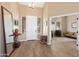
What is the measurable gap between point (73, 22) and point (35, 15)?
482 centimetres

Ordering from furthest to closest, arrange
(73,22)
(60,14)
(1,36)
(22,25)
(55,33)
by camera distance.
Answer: (55,33) → (73,22) → (22,25) → (60,14) → (1,36)

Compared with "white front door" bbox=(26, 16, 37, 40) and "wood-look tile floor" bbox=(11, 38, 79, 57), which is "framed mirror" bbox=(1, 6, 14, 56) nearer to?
"wood-look tile floor" bbox=(11, 38, 79, 57)

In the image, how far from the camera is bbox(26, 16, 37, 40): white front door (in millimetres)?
10094

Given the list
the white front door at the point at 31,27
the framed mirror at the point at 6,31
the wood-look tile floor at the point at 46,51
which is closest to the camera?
the framed mirror at the point at 6,31

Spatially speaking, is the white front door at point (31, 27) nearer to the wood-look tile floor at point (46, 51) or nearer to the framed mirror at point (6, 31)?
the wood-look tile floor at point (46, 51)

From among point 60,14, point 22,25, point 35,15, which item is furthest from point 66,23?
point 60,14

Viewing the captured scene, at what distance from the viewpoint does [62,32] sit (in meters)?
14.3

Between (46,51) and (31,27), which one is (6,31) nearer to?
(46,51)

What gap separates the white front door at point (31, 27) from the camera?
33.1ft

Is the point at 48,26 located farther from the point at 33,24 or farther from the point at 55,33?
the point at 55,33

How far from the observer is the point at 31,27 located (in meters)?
10.2

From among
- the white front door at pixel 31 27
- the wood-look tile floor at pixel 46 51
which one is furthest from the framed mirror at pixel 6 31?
the white front door at pixel 31 27

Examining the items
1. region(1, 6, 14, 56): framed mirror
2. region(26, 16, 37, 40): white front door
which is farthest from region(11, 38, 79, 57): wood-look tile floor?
region(26, 16, 37, 40): white front door

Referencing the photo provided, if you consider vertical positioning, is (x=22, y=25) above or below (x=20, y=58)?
above
